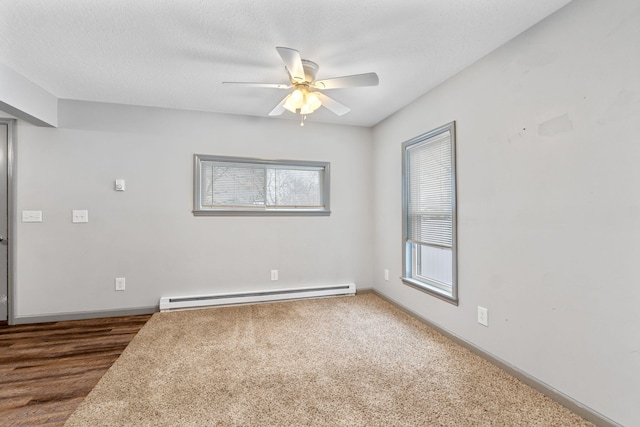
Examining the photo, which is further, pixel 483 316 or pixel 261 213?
pixel 261 213

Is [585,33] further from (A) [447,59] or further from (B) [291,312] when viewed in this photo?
(B) [291,312]

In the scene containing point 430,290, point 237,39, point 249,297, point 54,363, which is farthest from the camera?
point 249,297

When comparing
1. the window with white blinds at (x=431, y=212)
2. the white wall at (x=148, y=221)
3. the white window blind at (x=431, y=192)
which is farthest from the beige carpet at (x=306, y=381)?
the white window blind at (x=431, y=192)

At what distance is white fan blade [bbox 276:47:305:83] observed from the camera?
1.70 m

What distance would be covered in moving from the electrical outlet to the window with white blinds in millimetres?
249

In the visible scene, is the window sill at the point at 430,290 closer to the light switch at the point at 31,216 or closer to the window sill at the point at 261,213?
the window sill at the point at 261,213

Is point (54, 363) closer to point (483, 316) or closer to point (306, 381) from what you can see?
point (306, 381)

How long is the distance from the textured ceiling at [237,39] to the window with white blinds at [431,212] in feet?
1.98

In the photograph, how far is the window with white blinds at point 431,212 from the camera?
2611mm

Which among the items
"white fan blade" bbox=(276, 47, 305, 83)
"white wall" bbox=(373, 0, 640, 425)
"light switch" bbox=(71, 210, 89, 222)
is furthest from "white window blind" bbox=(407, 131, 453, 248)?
"light switch" bbox=(71, 210, 89, 222)

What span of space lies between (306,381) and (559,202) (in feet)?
A: 6.39

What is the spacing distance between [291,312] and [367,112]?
2.51 metres

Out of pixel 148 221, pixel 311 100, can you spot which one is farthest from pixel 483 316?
pixel 148 221

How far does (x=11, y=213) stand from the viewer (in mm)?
2885
